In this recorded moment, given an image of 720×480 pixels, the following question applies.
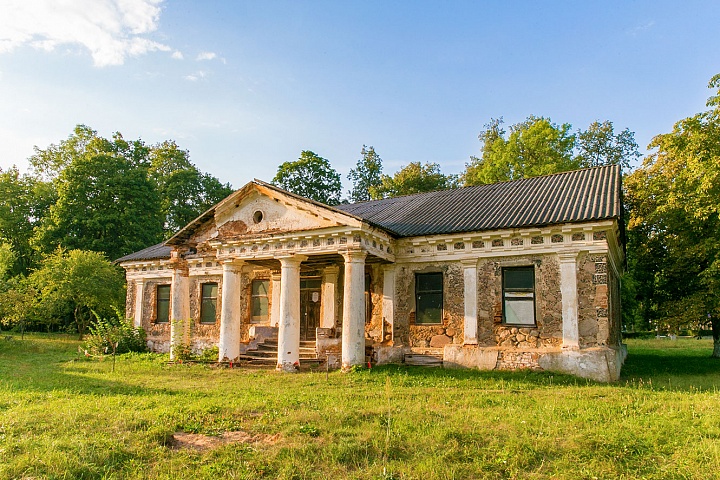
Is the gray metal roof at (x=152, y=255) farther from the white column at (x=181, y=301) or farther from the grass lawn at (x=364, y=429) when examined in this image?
the grass lawn at (x=364, y=429)

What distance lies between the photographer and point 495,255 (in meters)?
14.8

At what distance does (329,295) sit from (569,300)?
320 inches

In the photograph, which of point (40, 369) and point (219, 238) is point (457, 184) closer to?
point (219, 238)

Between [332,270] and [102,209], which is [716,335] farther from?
[102,209]

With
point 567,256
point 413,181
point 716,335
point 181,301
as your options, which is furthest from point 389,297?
point 413,181

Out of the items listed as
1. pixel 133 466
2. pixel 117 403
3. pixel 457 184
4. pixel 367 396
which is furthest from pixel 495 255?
pixel 457 184

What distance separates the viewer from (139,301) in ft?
75.3

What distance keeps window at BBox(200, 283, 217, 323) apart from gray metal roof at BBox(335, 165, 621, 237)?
6892 mm

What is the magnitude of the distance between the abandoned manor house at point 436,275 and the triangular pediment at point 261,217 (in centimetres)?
4

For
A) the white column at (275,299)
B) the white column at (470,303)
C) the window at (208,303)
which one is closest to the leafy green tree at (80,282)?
the window at (208,303)

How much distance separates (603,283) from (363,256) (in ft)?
20.6

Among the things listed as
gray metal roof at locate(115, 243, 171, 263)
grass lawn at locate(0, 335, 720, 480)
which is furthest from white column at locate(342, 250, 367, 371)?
gray metal roof at locate(115, 243, 171, 263)

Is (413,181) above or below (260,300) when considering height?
above

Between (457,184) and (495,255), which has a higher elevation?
(457,184)
